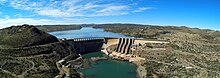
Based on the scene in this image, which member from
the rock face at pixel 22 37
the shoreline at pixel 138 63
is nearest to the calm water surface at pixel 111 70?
the shoreline at pixel 138 63

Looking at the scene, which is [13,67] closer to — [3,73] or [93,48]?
[3,73]

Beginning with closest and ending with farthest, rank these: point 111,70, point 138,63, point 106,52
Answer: point 111,70 → point 138,63 → point 106,52

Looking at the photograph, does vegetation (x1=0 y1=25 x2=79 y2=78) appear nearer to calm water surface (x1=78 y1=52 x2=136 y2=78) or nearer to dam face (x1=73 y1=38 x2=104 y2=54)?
dam face (x1=73 y1=38 x2=104 y2=54)

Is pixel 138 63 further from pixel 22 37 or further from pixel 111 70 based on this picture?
pixel 22 37

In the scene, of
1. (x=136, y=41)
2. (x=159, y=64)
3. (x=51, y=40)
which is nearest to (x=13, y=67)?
(x=51, y=40)

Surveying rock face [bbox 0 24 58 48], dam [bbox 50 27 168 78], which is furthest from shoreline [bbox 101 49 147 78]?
rock face [bbox 0 24 58 48]

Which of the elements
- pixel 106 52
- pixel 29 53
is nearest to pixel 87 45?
pixel 106 52

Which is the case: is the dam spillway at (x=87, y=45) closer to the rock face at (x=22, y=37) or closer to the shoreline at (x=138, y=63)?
the shoreline at (x=138, y=63)

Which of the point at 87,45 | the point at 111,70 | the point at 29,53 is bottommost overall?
the point at 111,70

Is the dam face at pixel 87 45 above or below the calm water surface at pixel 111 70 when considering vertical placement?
above
